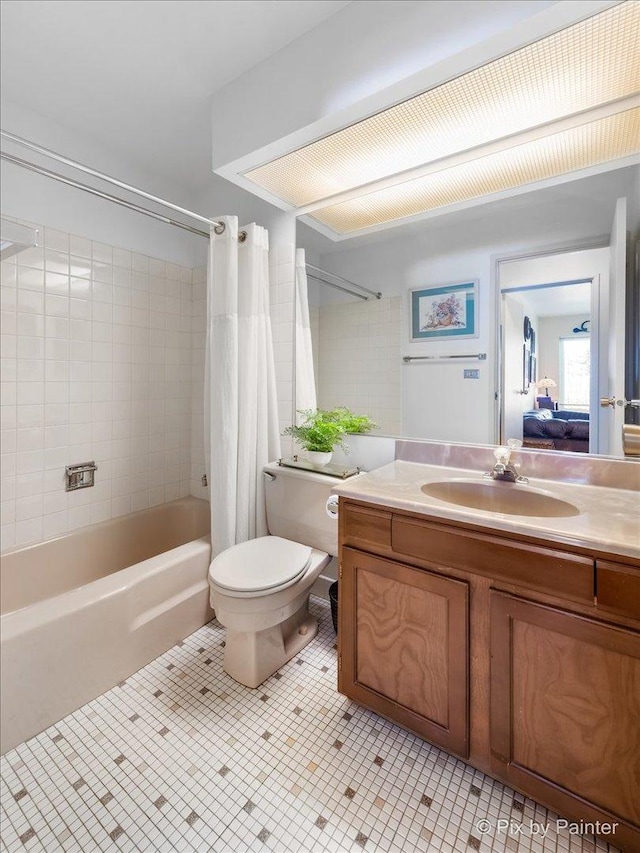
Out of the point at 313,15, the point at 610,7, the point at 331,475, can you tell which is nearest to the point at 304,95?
the point at 313,15

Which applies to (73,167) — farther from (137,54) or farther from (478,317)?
(478,317)

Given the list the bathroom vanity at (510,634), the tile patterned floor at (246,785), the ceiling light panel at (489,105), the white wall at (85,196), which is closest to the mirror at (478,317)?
the ceiling light panel at (489,105)

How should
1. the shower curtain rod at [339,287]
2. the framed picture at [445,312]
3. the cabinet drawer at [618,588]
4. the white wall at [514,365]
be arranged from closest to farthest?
the cabinet drawer at [618,588]
the white wall at [514,365]
the framed picture at [445,312]
the shower curtain rod at [339,287]

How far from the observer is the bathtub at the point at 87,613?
1.25 metres

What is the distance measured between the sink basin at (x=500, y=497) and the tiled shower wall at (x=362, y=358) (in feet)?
1.42

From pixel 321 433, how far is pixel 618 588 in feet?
4.01

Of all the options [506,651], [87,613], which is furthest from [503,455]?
[87,613]

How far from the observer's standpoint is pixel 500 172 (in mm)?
1465

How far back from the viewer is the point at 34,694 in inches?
50.3

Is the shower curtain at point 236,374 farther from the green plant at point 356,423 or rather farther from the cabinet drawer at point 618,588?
the cabinet drawer at point 618,588

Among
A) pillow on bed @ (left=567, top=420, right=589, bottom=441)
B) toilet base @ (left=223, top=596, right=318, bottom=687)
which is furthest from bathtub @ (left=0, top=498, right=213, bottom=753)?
pillow on bed @ (left=567, top=420, right=589, bottom=441)

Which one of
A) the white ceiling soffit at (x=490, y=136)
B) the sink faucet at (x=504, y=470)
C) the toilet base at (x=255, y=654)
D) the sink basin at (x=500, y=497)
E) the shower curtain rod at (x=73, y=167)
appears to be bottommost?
the toilet base at (x=255, y=654)

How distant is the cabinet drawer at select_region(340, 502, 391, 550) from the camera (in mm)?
1195

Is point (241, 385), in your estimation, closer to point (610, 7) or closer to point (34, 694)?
point (34, 694)
